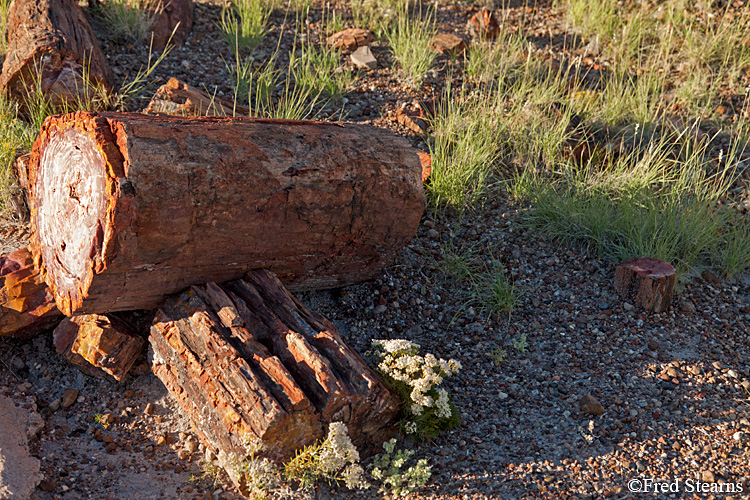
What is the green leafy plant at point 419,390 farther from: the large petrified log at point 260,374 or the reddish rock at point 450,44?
the reddish rock at point 450,44

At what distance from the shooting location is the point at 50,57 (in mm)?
4223

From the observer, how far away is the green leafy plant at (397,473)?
8.16 feet

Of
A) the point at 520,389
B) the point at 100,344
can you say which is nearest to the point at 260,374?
the point at 100,344

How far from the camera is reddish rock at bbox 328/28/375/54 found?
18.1 ft

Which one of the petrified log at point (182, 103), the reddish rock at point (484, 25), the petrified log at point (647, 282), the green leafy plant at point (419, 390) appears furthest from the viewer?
the reddish rock at point (484, 25)

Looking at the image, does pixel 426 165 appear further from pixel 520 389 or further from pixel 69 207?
pixel 69 207

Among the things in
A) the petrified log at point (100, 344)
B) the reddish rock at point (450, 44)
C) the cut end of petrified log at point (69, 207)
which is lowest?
the petrified log at point (100, 344)

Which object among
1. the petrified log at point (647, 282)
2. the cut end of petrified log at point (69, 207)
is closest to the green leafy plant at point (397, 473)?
the cut end of petrified log at point (69, 207)

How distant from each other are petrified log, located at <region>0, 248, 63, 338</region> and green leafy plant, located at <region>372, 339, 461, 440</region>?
1.65 meters

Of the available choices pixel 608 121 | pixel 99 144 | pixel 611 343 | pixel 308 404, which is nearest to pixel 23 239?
pixel 99 144

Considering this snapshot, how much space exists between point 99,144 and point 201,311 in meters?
0.79

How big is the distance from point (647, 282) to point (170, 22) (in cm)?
426

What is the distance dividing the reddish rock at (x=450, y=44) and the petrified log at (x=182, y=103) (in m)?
2.22

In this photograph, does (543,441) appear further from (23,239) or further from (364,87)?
(364,87)
